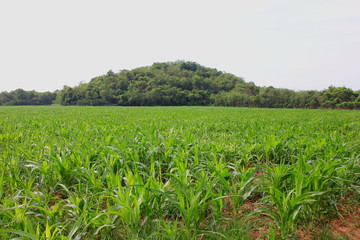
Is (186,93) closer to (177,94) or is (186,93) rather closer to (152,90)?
(177,94)

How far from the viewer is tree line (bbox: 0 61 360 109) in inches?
2213

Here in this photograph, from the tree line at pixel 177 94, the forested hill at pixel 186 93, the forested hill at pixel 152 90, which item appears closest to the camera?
the forested hill at pixel 186 93

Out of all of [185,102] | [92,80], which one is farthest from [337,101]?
[92,80]

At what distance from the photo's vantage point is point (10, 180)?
7.62 feet

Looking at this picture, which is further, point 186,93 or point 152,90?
point 186,93

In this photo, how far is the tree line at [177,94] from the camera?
56.2 meters

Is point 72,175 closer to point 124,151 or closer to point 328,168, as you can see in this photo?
point 124,151

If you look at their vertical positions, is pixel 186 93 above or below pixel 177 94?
above

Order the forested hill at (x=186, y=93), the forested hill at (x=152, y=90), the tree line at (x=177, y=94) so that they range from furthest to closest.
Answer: the forested hill at (x=152, y=90)
the tree line at (x=177, y=94)
the forested hill at (x=186, y=93)

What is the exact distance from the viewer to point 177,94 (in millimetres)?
79438

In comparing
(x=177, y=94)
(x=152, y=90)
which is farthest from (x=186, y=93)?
(x=152, y=90)

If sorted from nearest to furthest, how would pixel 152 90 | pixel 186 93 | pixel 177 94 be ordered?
1. pixel 152 90
2. pixel 177 94
3. pixel 186 93

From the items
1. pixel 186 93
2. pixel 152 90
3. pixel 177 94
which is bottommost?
pixel 177 94

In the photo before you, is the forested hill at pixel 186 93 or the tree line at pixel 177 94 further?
the tree line at pixel 177 94
